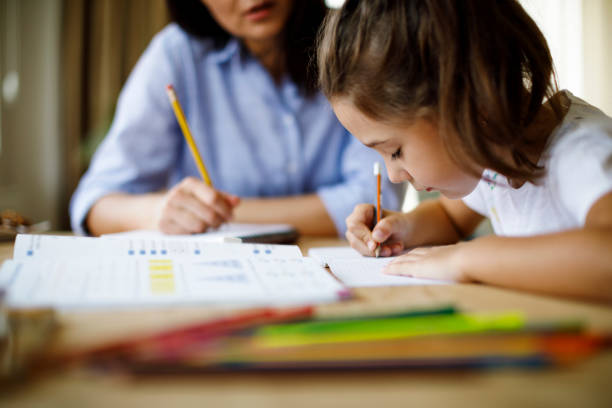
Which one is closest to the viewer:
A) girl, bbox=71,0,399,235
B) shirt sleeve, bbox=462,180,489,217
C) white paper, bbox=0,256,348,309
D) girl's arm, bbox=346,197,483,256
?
white paper, bbox=0,256,348,309

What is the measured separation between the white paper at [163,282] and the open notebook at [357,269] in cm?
4

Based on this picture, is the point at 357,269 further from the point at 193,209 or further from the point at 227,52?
the point at 227,52

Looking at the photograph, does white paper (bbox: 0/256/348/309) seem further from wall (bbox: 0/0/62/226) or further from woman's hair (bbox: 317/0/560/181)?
wall (bbox: 0/0/62/226)

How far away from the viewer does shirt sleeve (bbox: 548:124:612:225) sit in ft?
1.72

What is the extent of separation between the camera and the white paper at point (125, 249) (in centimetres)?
61

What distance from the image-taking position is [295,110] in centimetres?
125

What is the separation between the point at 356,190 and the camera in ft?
3.57

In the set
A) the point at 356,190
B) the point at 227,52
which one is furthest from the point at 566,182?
the point at 227,52

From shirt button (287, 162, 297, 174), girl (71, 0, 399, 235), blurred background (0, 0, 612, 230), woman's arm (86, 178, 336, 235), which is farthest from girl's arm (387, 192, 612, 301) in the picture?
blurred background (0, 0, 612, 230)

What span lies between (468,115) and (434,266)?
197mm

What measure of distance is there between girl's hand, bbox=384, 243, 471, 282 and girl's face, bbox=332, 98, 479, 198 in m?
0.13

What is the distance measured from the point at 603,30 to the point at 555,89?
2.11 meters

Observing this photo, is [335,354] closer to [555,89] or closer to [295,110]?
[555,89]

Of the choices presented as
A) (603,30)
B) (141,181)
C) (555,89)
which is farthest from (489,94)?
(603,30)
